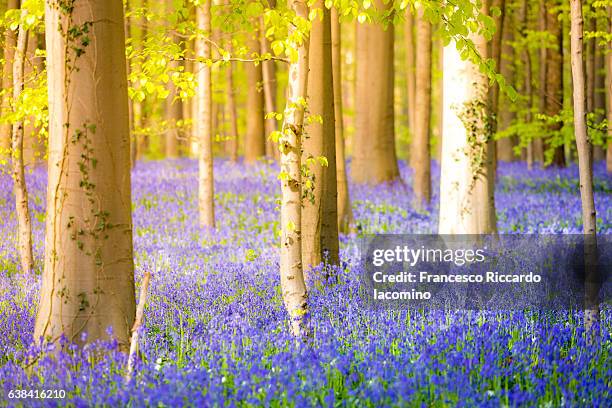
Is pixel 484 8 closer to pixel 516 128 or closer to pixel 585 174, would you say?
pixel 585 174

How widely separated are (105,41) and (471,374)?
10.6 feet

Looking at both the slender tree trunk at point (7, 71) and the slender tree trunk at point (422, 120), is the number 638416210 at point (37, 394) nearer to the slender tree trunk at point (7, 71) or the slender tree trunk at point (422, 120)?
the slender tree trunk at point (7, 71)

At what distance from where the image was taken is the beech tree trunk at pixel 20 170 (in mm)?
8078

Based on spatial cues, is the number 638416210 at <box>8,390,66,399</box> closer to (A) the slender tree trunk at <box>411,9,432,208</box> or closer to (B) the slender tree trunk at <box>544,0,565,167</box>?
(A) the slender tree trunk at <box>411,9,432,208</box>

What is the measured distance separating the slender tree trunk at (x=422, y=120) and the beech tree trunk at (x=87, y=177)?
399 inches

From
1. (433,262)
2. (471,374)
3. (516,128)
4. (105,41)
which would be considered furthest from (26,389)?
(516,128)

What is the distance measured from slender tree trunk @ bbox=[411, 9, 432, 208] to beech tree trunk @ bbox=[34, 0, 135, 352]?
10147 millimetres

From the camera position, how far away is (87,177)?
5.04m

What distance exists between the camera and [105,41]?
5047mm

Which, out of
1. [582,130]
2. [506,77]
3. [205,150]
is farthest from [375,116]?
[582,130]

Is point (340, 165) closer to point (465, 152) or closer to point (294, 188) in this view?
point (465, 152)

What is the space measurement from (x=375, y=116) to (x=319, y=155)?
31.7ft

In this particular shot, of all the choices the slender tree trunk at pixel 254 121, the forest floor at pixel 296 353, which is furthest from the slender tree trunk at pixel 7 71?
the slender tree trunk at pixel 254 121

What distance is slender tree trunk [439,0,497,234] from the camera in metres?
9.61
